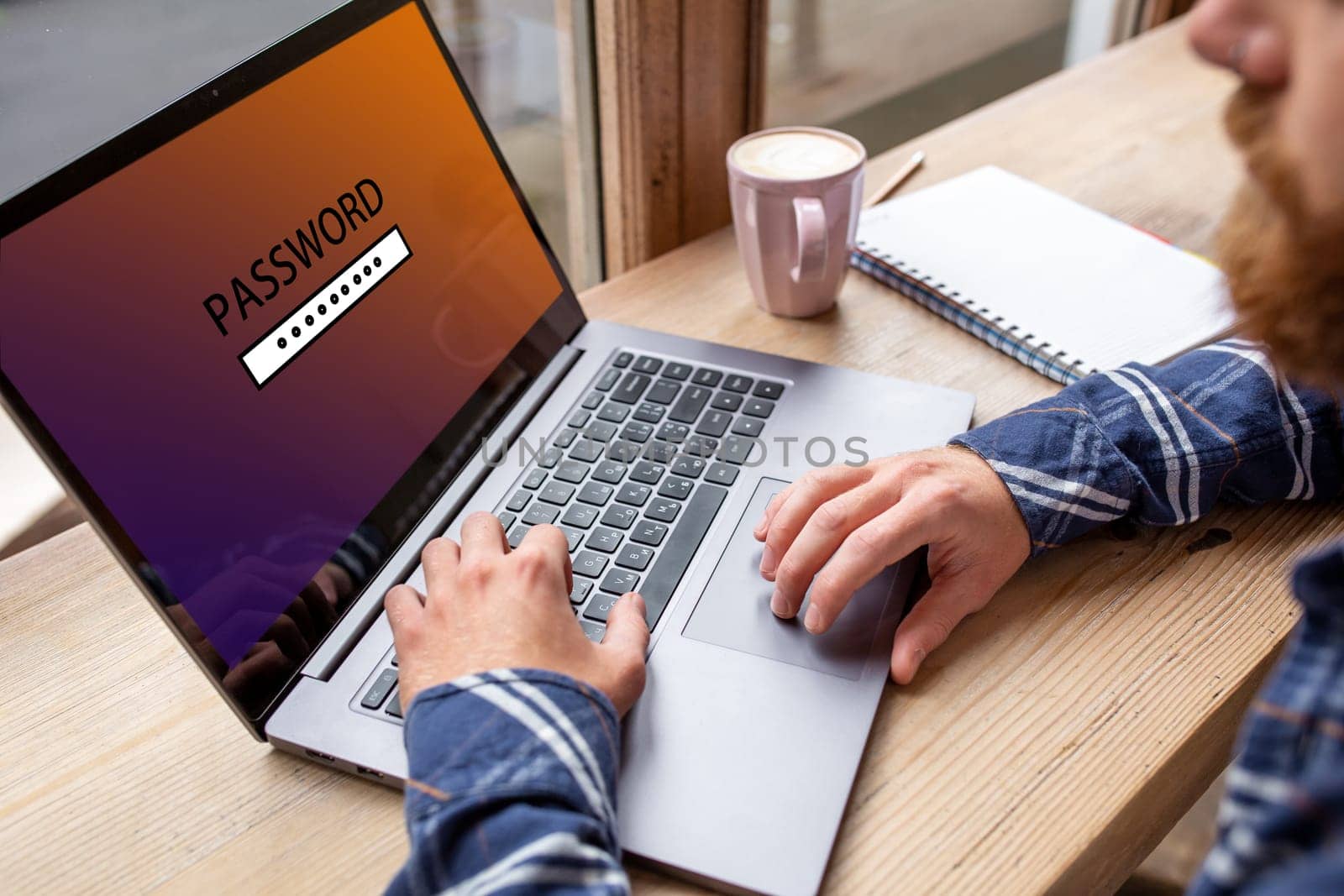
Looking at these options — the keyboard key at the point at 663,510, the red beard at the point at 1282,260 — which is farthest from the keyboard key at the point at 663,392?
the red beard at the point at 1282,260

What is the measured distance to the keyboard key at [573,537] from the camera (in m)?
0.61

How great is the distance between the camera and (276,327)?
56 cm

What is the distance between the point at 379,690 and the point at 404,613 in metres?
0.04

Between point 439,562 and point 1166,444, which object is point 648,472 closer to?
point 439,562

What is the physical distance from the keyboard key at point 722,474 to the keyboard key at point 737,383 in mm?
84

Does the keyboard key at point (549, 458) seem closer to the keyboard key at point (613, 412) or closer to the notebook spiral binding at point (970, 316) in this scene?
the keyboard key at point (613, 412)

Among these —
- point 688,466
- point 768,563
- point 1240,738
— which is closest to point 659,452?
point 688,466

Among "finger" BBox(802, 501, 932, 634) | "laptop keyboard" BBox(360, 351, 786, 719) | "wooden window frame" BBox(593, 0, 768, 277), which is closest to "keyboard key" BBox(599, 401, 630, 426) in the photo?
"laptop keyboard" BBox(360, 351, 786, 719)

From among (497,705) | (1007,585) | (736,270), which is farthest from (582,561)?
(736,270)

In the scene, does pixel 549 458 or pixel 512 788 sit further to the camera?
pixel 549 458

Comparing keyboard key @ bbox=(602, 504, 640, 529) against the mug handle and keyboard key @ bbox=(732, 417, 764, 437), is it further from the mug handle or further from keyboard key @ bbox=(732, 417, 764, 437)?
the mug handle

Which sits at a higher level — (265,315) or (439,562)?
(265,315)

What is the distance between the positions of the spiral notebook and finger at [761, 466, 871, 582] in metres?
0.27

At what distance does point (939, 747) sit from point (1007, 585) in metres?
0.13
